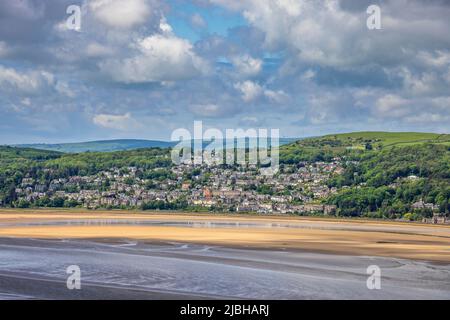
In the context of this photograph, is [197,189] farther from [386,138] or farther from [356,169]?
[386,138]

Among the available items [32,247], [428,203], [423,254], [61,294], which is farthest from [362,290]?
[428,203]

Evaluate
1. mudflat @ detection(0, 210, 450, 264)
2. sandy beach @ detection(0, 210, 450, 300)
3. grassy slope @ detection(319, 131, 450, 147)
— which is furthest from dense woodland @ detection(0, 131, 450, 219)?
sandy beach @ detection(0, 210, 450, 300)

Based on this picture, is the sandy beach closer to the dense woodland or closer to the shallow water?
the shallow water

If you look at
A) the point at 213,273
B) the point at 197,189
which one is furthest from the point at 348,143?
the point at 213,273

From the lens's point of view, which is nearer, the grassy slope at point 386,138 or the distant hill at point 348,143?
the distant hill at point 348,143

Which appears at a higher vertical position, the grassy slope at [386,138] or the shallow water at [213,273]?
the grassy slope at [386,138]

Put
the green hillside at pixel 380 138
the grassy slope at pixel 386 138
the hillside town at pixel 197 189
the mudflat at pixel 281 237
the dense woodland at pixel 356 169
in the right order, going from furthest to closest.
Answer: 1. the green hillside at pixel 380 138
2. the grassy slope at pixel 386 138
3. the hillside town at pixel 197 189
4. the dense woodland at pixel 356 169
5. the mudflat at pixel 281 237

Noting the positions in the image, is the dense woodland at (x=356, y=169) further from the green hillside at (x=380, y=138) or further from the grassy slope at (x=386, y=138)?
the grassy slope at (x=386, y=138)

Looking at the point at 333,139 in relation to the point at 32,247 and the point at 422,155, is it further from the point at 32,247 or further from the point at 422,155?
the point at 32,247

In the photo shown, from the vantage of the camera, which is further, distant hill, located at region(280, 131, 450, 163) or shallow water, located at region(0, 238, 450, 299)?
distant hill, located at region(280, 131, 450, 163)

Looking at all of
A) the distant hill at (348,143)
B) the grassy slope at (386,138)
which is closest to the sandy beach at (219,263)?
the distant hill at (348,143)
